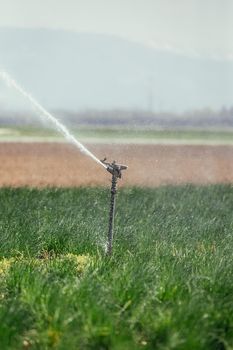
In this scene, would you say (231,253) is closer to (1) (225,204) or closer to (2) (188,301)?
(2) (188,301)

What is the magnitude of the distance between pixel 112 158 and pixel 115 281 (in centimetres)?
2190

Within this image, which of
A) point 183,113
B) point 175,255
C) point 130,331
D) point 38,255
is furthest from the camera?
point 183,113

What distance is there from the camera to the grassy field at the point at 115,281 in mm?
6969

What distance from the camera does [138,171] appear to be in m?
30.2

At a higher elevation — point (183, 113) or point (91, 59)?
point (91, 59)

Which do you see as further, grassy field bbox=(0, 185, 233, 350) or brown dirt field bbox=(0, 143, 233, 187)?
brown dirt field bbox=(0, 143, 233, 187)

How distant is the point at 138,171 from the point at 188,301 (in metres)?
22.5

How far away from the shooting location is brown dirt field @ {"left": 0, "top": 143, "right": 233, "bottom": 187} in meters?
26.4

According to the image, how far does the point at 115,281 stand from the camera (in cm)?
825

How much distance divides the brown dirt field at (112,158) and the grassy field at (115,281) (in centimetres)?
898

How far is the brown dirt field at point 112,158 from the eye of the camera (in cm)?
2641

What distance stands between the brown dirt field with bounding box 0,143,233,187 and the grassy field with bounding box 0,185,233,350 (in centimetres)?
898

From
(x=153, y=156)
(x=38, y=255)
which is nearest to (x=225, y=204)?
(x=38, y=255)

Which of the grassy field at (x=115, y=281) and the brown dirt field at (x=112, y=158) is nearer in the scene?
the grassy field at (x=115, y=281)
